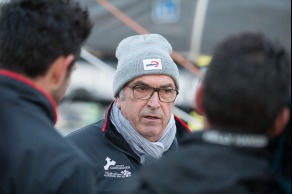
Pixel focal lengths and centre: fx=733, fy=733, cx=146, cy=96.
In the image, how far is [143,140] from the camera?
3500 millimetres

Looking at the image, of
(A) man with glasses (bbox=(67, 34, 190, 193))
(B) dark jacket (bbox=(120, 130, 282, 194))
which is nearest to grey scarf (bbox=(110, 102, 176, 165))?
(A) man with glasses (bbox=(67, 34, 190, 193))

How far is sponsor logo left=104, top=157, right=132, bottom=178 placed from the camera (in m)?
3.30

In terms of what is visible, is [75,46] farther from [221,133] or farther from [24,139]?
[221,133]

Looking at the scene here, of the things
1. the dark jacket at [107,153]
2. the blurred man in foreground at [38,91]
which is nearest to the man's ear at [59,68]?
the blurred man in foreground at [38,91]

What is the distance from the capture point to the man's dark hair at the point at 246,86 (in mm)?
1850

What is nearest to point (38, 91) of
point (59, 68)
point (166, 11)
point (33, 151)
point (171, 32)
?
point (59, 68)

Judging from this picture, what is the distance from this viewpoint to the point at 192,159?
6.11 ft

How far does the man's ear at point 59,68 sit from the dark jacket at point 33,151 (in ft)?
0.22

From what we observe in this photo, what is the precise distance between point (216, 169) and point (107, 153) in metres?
1.60

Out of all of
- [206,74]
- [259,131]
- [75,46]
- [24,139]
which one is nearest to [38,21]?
Answer: [75,46]

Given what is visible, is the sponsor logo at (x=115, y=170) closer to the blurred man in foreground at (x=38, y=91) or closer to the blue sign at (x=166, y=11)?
the blurred man in foreground at (x=38, y=91)

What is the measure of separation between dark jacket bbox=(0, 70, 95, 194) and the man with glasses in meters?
1.12

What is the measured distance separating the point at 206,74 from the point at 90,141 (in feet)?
5.21

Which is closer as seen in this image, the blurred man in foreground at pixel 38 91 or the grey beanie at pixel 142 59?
the blurred man in foreground at pixel 38 91
